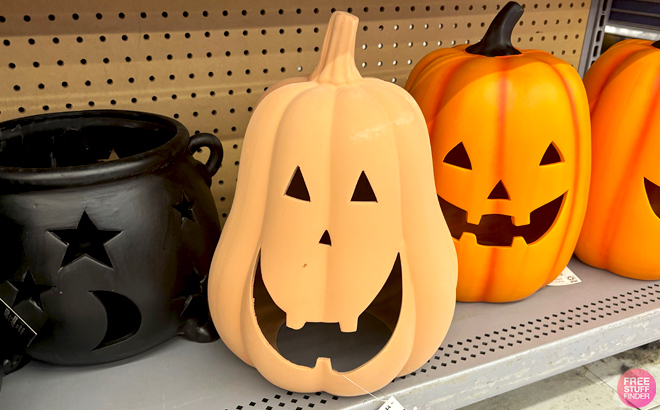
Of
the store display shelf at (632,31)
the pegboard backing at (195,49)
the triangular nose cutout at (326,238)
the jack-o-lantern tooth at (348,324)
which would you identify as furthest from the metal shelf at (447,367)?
the store display shelf at (632,31)

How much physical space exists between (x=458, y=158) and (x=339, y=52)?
0.34m

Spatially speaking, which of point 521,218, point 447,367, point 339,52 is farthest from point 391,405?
point 339,52

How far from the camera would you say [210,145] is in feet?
2.80

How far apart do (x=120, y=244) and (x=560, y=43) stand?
3.76 feet

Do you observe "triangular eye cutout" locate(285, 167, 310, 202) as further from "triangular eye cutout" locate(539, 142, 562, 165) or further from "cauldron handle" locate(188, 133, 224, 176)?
"triangular eye cutout" locate(539, 142, 562, 165)

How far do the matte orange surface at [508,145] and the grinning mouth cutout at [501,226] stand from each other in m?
0.04

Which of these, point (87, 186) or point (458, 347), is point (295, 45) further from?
point (458, 347)

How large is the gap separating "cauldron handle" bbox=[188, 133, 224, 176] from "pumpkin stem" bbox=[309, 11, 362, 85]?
0.23 meters

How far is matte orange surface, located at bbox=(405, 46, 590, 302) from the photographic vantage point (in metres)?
0.80

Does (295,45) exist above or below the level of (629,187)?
above

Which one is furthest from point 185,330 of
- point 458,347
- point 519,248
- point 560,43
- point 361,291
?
point 560,43

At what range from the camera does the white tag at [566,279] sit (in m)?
1.01

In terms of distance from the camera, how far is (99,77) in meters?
0.92

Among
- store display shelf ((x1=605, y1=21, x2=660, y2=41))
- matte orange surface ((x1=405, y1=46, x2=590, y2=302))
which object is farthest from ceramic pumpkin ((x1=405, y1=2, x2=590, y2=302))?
store display shelf ((x1=605, y1=21, x2=660, y2=41))
